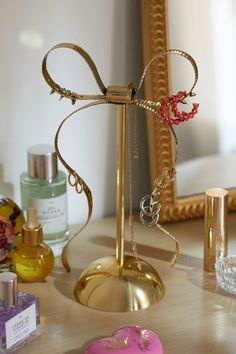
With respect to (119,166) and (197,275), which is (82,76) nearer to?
(119,166)

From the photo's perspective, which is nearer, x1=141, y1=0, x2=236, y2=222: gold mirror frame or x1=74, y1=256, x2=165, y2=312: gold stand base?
x1=74, y1=256, x2=165, y2=312: gold stand base

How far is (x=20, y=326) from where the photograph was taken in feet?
2.70

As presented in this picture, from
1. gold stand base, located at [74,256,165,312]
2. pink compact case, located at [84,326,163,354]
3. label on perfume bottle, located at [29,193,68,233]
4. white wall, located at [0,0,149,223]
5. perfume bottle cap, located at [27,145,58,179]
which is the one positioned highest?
white wall, located at [0,0,149,223]

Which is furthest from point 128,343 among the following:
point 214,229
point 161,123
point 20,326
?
point 161,123

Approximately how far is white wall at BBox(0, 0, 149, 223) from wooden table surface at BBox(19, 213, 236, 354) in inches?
4.5

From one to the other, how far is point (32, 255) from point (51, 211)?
7 centimetres

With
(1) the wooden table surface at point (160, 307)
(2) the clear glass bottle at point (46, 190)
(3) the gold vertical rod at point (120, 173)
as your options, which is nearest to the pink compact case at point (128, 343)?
(1) the wooden table surface at point (160, 307)

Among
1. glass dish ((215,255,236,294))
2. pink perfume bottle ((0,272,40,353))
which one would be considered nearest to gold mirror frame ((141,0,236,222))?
glass dish ((215,255,236,294))

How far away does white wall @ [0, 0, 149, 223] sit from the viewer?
1.00 m

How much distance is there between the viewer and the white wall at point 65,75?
39.4 inches

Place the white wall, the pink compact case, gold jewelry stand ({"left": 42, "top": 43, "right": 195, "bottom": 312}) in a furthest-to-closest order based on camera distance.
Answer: the white wall < gold jewelry stand ({"left": 42, "top": 43, "right": 195, "bottom": 312}) < the pink compact case

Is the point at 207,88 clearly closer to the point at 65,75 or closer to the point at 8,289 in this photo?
the point at 65,75

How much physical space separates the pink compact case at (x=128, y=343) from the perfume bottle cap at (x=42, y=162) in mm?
256

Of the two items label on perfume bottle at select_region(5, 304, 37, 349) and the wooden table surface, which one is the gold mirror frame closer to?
the wooden table surface
